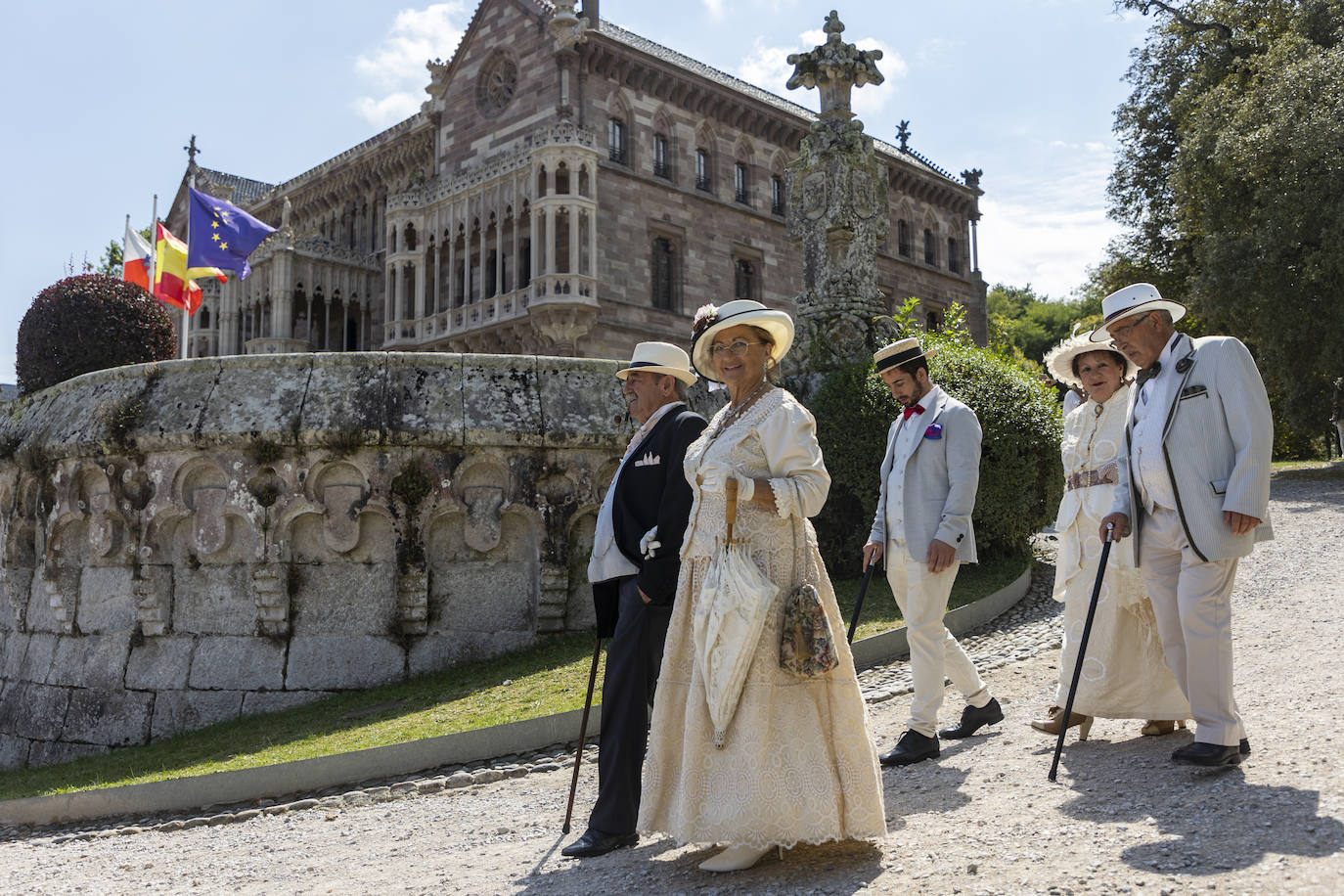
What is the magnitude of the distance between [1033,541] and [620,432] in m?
6.12

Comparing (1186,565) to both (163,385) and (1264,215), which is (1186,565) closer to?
(163,385)

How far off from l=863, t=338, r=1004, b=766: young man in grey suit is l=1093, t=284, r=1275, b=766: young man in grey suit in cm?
73

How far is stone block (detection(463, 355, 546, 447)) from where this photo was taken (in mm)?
9023

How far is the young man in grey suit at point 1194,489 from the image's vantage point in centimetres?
419

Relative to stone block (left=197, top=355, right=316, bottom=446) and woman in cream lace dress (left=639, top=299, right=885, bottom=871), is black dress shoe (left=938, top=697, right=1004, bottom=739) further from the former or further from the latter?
stone block (left=197, top=355, right=316, bottom=446)

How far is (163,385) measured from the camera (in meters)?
9.58

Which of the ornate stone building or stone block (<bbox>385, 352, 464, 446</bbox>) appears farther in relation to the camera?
the ornate stone building

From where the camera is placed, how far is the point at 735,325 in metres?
3.98

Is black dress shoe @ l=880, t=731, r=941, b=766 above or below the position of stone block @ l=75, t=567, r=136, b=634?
below

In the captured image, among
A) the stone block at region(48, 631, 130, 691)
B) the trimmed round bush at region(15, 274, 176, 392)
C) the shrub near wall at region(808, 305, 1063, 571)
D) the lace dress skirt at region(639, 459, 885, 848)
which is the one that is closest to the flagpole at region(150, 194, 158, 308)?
the trimmed round bush at region(15, 274, 176, 392)

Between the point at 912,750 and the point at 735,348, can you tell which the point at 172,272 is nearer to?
the point at 735,348

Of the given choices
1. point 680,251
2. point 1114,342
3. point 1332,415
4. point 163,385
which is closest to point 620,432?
point 163,385

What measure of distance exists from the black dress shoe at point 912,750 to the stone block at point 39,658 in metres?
8.80

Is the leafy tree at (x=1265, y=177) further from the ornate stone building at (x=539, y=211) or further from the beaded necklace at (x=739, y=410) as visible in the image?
the beaded necklace at (x=739, y=410)
